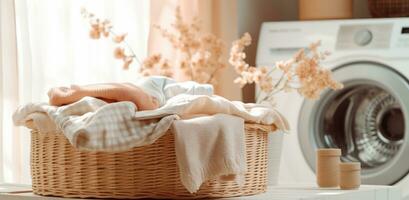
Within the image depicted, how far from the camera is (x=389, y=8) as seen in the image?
11.3 feet

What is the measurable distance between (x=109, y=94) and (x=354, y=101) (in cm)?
185

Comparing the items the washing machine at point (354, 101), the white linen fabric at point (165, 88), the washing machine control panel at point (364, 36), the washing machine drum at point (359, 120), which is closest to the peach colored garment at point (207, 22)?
the washing machine at point (354, 101)

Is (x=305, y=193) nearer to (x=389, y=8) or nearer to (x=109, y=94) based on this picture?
(x=109, y=94)

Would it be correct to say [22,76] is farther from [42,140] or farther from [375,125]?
[375,125]

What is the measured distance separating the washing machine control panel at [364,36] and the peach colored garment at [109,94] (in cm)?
171

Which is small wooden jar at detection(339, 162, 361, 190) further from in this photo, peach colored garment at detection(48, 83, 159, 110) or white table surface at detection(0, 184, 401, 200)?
peach colored garment at detection(48, 83, 159, 110)

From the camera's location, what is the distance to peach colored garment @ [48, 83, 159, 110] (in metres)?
1.48

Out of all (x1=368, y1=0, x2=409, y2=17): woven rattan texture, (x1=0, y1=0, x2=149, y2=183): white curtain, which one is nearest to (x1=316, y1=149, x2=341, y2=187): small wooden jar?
(x1=0, y1=0, x2=149, y2=183): white curtain

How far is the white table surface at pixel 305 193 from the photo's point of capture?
1.54 m

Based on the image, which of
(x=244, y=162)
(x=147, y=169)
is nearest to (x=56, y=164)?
(x=147, y=169)

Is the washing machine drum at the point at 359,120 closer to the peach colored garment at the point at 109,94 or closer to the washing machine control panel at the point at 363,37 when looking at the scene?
the washing machine control panel at the point at 363,37

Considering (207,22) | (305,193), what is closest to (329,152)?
(305,193)

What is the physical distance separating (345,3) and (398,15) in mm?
224

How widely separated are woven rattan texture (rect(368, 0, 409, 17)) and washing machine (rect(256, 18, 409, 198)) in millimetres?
356
